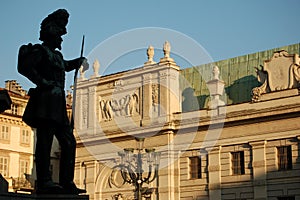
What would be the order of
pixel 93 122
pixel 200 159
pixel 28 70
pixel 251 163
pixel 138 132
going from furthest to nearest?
pixel 93 122 → pixel 138 132 → pixel 200 159 → pixel 251 163 → pixel 28 70

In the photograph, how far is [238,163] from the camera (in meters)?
33.0

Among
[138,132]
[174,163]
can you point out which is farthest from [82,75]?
→ [174,163]

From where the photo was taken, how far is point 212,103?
35.0 m

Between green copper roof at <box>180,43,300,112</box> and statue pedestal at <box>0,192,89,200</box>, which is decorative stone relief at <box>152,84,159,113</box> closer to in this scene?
green copper roof at <box>180,43,300,112</box>

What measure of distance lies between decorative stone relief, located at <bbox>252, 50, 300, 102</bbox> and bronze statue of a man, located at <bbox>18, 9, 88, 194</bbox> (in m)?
24.6

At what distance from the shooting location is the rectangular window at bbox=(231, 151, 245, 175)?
32781 mm

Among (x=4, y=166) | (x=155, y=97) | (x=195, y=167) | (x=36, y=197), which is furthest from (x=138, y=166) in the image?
(x=4, y=166)

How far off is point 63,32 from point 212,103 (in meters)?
26.3

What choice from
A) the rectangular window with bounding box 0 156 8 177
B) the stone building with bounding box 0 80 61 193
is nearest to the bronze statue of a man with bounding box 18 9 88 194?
the stone building with bounding box 0 80 61 193

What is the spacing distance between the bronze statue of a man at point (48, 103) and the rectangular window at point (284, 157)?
23642 mm

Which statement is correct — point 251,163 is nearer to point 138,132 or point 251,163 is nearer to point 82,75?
point 138,132

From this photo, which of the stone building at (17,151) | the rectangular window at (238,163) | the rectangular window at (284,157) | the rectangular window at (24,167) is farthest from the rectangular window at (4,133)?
the rectangular window at (284,157)

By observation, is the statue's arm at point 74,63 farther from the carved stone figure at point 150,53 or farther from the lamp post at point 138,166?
the carved stone figure at point 150,53

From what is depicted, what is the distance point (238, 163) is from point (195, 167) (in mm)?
2882
